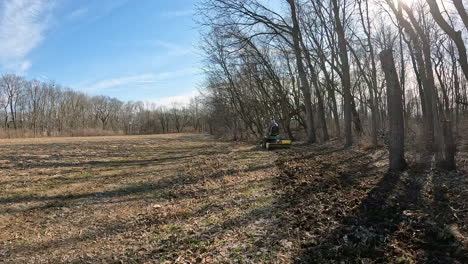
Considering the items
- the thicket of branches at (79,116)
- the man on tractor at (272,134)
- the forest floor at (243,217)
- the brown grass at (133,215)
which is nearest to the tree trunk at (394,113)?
the forest floor at (243,217)

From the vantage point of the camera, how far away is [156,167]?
1241 centimetres

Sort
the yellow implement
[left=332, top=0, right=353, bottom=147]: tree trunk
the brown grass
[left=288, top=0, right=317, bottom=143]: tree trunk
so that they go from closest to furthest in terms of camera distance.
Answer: the brown grass < [left=332, top=0, right=353, bottom=147]: tree trunk < the yellow implement < [left=288, top=0, right=317, bottom=143]: tree trunk

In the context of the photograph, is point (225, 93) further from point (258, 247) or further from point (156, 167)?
point (258, 247)

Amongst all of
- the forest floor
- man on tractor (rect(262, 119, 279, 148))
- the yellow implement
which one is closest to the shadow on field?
the forest floor

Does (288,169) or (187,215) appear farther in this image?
(288,169)

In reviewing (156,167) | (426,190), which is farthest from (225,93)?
(426,190)

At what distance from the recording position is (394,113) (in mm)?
8336

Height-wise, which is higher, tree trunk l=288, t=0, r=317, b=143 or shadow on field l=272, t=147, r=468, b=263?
tree trunk l=288, t=0, r=317, b=143

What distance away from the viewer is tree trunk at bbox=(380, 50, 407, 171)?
8.31 meters

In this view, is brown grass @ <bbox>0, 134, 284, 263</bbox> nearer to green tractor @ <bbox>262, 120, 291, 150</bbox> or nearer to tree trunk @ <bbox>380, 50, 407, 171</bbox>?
tree trunk @ <bbox>380, 50, 407, 171</bbox>

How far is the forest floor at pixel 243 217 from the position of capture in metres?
4.06

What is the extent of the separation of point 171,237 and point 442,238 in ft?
13.2

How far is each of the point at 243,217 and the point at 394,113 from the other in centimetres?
566

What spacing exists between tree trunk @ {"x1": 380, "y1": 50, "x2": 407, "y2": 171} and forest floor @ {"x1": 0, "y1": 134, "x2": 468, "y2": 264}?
446 millimetres
